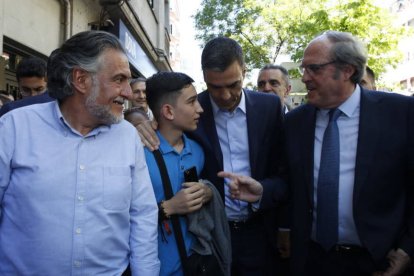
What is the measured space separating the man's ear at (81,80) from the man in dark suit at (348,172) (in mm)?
1344

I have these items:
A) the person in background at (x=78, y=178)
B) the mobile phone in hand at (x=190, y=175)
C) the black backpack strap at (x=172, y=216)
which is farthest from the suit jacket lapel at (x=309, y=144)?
the person in background at (x=78, y=178)

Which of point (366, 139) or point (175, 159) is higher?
point (366, 139)

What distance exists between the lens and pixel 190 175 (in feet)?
7.79

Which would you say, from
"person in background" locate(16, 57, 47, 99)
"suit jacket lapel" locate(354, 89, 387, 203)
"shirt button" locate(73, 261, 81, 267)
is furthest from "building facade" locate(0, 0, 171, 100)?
"suit jacket lapel" locate(354, 89, 387, 203)

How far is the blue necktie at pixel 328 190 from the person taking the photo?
240cm

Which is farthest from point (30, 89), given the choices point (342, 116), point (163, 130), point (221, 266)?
point (342, 116)

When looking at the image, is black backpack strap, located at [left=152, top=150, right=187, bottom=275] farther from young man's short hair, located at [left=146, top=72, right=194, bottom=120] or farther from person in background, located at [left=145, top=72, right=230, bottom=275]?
young man's short hair, located at [left=146, top=72, right=194, bottom=120]

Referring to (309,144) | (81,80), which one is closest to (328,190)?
(309,144)

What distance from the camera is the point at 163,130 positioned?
249 centimetres

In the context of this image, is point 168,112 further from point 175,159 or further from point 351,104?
point 351,104

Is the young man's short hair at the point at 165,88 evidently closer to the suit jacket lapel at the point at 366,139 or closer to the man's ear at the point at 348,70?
the man's ear at the point at 348,70

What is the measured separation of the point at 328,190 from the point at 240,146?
0.67 metres

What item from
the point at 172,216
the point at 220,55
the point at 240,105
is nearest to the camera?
the point at 172,216

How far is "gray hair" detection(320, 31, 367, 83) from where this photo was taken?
2557mm
